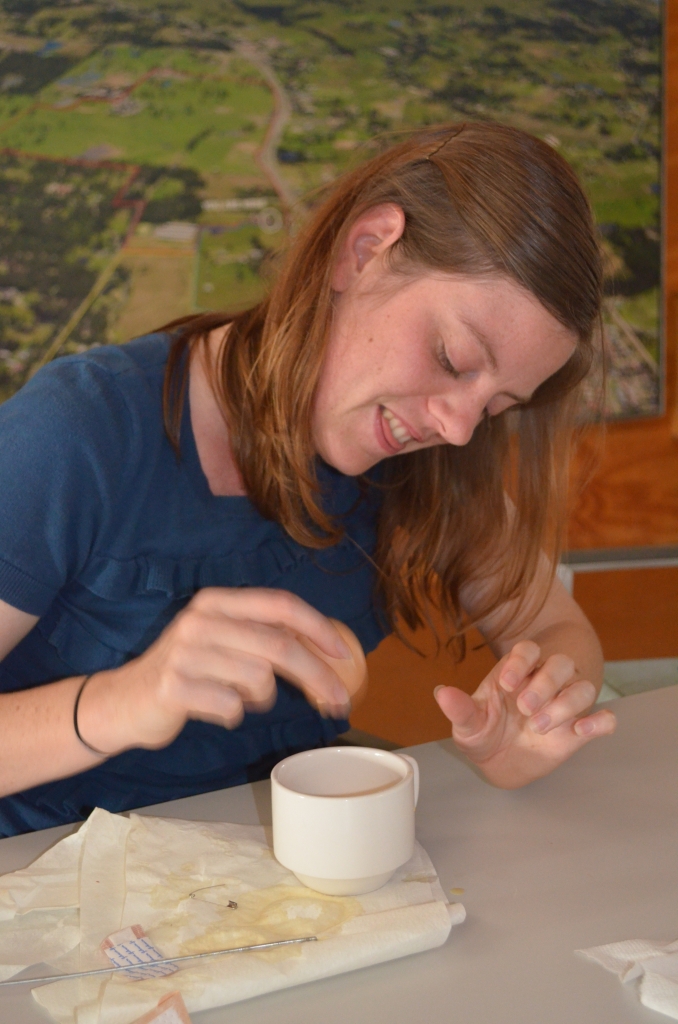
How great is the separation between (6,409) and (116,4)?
1.39m

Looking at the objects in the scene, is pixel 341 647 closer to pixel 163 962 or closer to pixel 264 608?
pixel 264 608

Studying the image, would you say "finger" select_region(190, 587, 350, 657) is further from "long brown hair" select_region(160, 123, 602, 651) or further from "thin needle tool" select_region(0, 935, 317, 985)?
"long brown hair" select_region(160, 123, 602, 651)

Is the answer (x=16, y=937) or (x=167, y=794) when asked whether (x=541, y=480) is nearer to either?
(x=167, y=794)

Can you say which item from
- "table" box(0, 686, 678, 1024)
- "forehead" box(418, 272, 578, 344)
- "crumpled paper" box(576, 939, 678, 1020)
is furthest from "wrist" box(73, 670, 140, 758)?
"forehead" box(418, 272, 578, 344)

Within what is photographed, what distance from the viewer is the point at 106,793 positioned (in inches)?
40.3

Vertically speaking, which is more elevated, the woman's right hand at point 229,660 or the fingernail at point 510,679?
the woman's right hand at point 229,660

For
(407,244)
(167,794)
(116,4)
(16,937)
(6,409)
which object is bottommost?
(167,794)

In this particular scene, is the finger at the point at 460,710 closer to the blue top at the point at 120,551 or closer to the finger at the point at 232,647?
the finger at the point at 232,647

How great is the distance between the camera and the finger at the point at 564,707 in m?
0.86

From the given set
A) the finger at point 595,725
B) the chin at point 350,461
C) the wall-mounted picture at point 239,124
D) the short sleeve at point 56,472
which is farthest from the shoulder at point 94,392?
the wall-mounted picture at point 239,124

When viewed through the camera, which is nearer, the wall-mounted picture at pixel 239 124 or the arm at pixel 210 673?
the arm at pixel 210 673

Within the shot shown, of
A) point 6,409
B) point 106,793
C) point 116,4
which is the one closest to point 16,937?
point 106,793

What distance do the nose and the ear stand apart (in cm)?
17

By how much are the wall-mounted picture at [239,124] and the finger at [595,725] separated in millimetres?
1322
